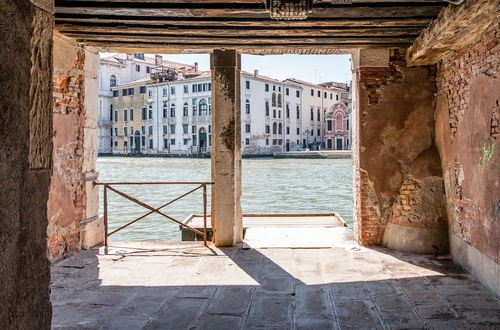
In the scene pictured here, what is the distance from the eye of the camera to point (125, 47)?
6062 mm

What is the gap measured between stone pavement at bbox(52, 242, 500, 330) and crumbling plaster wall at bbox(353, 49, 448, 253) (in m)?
0.45

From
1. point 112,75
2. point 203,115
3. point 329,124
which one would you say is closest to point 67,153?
point 203,115

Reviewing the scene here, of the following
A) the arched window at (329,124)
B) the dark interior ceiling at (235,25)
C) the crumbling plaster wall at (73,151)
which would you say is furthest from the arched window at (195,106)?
the dark interior ceiling at (235,25)

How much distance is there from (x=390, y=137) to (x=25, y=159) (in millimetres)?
5084

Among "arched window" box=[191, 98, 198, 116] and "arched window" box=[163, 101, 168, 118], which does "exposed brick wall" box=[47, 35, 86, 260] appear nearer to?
"arched window" box=[191, 98, 198, 116]

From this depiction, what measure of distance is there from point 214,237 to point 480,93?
3.80 metres

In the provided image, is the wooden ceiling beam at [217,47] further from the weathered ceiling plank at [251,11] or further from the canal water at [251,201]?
the canal water at [251,201]

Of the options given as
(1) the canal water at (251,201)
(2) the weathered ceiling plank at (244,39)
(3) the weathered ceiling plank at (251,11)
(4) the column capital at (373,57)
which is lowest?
(1) the canal water at (251,201)

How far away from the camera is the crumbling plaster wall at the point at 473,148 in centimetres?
423

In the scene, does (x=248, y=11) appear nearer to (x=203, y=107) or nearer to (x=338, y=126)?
(x=203, y=107)

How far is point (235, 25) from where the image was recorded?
4.93 meters

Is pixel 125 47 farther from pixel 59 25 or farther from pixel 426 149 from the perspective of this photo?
pixel 426 149

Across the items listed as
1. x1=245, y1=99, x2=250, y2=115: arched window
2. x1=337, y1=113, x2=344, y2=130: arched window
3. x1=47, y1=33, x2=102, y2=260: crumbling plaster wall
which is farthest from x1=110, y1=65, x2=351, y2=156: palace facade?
x1=47, y1=33, x2=102, y2=260: crumbling plaster wall

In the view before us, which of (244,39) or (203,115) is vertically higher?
(203,115)
